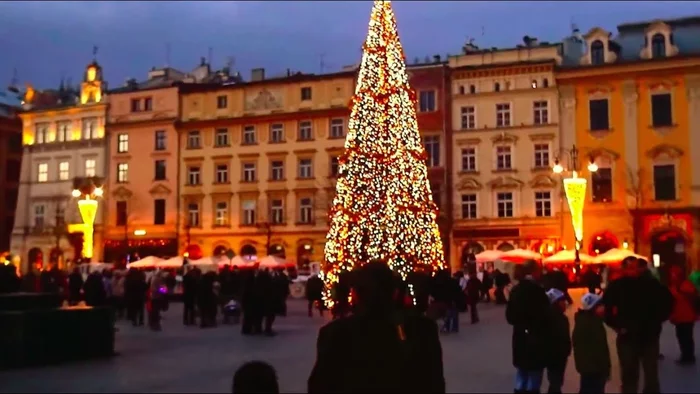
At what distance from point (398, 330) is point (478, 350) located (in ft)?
41.3

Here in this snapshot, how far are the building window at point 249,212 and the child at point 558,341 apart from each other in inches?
1754

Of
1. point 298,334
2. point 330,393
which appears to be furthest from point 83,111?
point 330,393

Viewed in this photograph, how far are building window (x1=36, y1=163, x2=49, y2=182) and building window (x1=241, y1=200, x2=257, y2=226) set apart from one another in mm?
15850

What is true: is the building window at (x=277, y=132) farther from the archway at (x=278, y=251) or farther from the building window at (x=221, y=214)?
the archway at (x=278, y=251)

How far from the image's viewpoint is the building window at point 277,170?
172ft

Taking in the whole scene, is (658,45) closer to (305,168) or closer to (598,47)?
(598,47)

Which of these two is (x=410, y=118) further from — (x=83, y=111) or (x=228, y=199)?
(x=83, y=111)

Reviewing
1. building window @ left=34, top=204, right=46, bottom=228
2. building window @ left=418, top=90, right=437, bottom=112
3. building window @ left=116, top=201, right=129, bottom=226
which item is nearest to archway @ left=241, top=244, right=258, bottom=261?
building window @ left=116, top=201, right=129, bottom=226

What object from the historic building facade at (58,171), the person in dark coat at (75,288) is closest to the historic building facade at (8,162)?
the historic building facade at (58,171)

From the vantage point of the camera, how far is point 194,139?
54844mm

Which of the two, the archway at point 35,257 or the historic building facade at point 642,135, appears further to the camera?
the archway at point 35,257

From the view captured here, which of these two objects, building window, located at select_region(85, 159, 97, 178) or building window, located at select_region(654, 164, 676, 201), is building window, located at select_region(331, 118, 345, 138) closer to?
building window, located at select_region(85, 159, 97, 178)

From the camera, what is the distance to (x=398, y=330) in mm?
3473

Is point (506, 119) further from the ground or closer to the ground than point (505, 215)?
further from the ground
